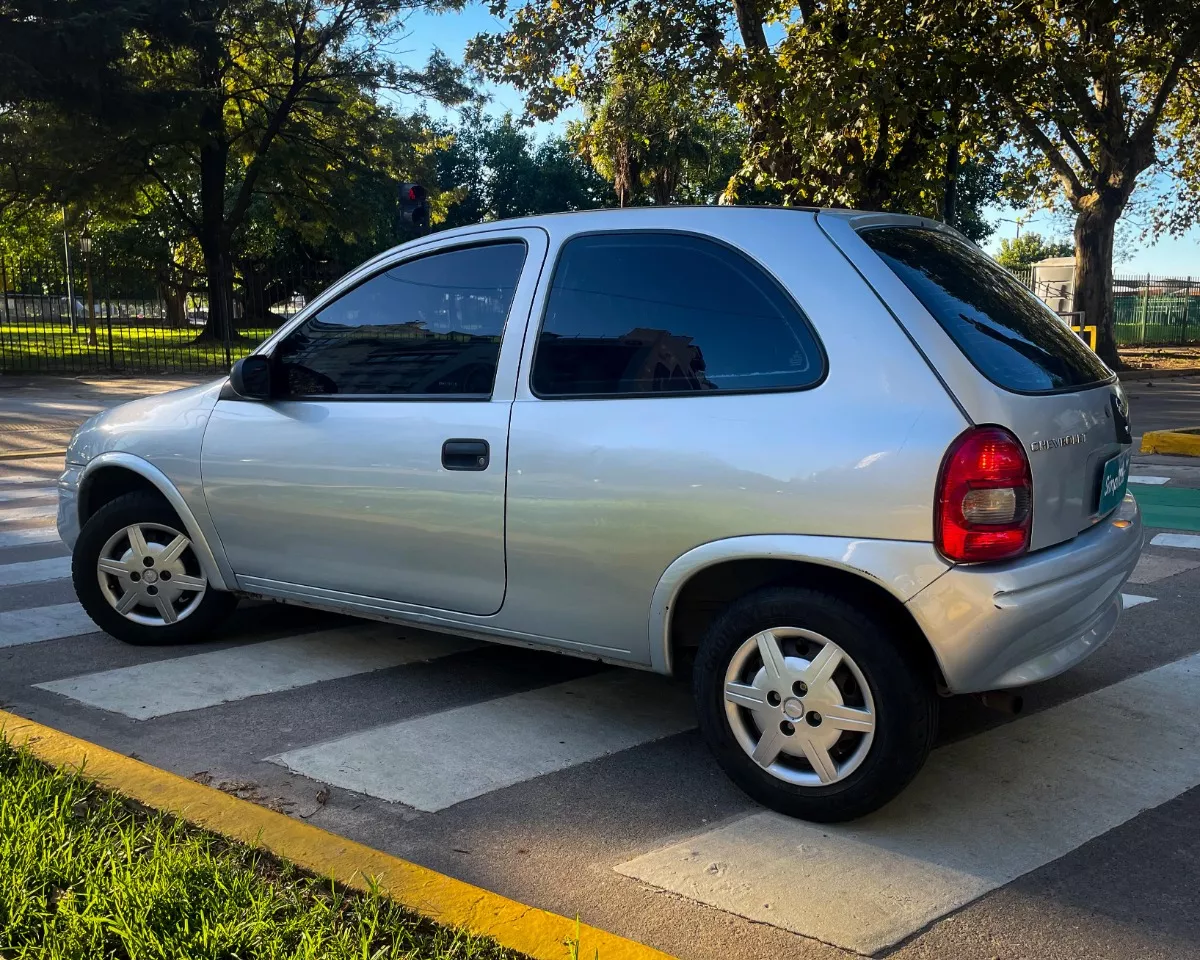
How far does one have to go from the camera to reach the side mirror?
4352 mm

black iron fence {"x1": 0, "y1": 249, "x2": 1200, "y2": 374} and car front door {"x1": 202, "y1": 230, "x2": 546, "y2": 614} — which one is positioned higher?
black iron fence {"x1": 0, "y1": 249, "x2": 1200, "y2": 374}

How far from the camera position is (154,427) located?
4.77m

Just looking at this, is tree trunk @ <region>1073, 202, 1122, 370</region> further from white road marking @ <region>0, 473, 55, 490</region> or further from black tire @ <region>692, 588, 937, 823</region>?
black tire @ <region>692, 588, 937, 823</region>

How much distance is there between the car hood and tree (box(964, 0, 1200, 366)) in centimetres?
1117

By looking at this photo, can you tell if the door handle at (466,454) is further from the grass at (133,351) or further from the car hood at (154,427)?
the grass at (133,351)

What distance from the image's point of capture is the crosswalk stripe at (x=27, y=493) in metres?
9.31

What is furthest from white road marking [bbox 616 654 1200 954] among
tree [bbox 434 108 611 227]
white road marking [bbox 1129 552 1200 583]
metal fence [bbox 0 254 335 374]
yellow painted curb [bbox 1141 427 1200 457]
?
tree [bbox 434 108 611 227]

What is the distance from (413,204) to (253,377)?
1045cm

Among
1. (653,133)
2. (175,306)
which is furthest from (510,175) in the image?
(653,133)

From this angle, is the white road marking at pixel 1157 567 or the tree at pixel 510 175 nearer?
the white road marking at pixel 1157 567

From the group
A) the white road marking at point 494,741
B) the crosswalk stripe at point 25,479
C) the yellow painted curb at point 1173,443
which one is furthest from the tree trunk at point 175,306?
the white road marking at point 494,741

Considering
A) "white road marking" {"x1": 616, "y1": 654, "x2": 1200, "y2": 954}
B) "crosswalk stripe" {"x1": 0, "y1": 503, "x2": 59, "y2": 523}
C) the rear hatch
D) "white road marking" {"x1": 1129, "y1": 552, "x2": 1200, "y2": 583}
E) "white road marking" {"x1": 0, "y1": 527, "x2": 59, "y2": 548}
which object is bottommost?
"white road marking" {"x1": 616, "y1": 654, "x2": 1200, "y2": 954}

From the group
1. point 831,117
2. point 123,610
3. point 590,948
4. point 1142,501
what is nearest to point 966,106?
point 831,117

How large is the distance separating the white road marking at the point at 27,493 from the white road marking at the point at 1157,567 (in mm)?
8041
